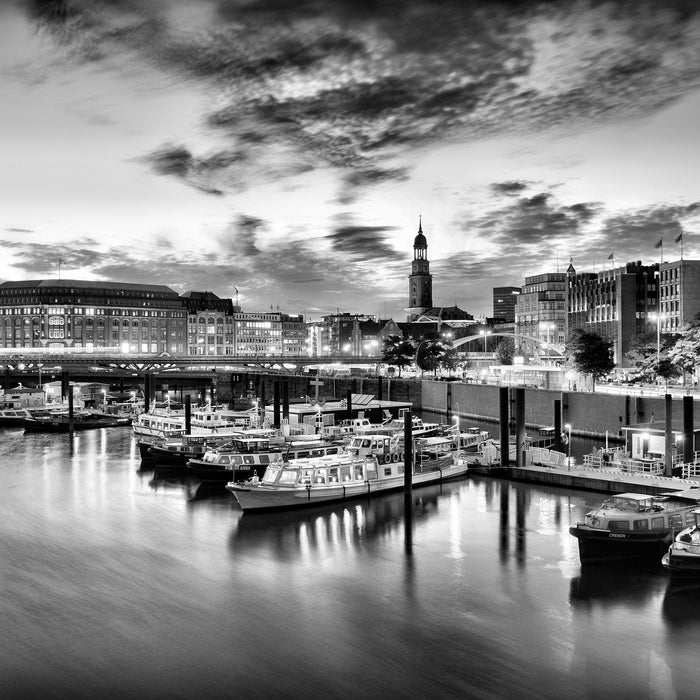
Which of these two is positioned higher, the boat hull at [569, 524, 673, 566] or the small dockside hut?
the small dockside hut

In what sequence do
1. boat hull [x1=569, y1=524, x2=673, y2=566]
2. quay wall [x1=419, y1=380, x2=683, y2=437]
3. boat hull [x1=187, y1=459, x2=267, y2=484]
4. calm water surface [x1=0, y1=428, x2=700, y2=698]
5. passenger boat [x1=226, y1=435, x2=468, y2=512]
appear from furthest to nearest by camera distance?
quay wall [x1=419, y1=380, x2=683, y2=437]
boat hull [x1=187, y1=459, x2=267, y2=484]
passenger boat [x1=226, y1=435, x2=468, y2=512]
boat hull [x1=569, y1=524, x2=673, y2=566]
calm water surface [x1=0, y1=428, x2=700, y2=698]

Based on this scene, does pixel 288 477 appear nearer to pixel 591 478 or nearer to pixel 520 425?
pixel 520 425

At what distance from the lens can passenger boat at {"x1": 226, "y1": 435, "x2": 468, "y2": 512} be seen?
3822 centimetres

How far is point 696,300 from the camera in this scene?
117375mm

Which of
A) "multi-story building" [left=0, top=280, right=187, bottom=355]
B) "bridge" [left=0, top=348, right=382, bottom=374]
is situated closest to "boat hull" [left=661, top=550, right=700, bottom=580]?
"bridge" [left=0, top=348, right=382, bottom=374]

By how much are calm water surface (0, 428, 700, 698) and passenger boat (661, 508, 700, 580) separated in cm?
74

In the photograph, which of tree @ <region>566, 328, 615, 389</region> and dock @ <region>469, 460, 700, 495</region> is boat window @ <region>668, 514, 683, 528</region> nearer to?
dock @ <region>469, 460, 700, 495</region>

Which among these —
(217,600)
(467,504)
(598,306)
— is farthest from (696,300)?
(217,600)

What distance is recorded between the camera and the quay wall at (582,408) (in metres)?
58.4

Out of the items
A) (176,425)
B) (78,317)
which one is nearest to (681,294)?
(176,425)

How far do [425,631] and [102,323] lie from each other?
179 m

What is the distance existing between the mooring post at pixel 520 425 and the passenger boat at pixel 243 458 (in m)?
11.0

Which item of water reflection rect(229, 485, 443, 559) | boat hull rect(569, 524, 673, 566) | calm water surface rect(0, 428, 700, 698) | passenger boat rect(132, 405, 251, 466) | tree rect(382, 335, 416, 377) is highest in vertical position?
tree rect(382, 335, 416, 377)

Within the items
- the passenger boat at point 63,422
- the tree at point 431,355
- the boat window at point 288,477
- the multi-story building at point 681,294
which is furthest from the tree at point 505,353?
the boat window at point 288,477
